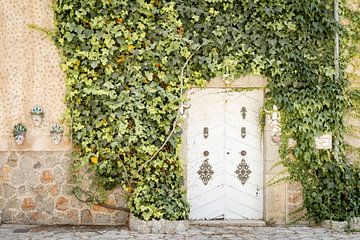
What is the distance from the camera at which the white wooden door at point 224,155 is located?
330 inches

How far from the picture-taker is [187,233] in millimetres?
7457

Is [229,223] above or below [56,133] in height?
below

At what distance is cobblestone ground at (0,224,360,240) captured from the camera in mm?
7173

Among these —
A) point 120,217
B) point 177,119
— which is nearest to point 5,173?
point 120,217

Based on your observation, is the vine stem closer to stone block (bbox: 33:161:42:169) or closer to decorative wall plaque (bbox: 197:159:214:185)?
decorative wall plaque (bbox: 197:159:214:185)

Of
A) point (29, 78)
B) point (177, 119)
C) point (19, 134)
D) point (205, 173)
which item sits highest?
point (29, 78)

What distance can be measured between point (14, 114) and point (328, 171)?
16.1 ft

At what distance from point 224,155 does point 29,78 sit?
330 centimetres

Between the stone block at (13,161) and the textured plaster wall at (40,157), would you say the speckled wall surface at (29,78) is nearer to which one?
the textured plaster wall at (40,157)

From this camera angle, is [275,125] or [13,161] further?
[275,125]

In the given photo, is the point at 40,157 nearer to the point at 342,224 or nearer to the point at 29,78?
the point at 29,78

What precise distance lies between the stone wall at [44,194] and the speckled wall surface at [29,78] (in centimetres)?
17

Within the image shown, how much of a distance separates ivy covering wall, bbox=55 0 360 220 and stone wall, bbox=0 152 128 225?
0.37 m

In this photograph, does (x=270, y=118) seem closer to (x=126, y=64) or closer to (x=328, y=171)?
(x=328, y=171)
